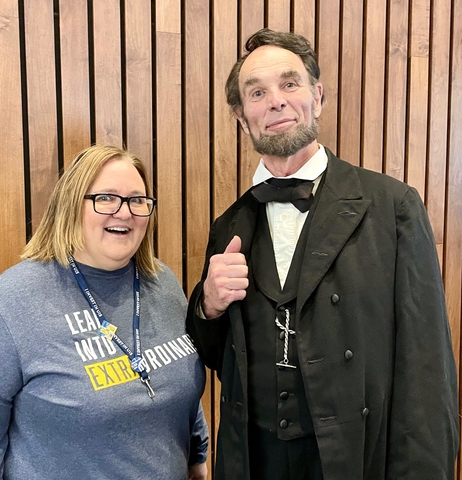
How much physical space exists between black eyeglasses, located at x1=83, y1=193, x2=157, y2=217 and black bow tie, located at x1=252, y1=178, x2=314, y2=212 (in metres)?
0.42

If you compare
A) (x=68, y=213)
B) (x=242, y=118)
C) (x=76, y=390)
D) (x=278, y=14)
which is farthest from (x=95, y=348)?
(x=278, y=14)

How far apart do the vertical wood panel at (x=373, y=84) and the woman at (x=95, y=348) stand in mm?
1441

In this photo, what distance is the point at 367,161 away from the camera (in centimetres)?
274

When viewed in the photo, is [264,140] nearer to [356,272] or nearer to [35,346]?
[356,272]

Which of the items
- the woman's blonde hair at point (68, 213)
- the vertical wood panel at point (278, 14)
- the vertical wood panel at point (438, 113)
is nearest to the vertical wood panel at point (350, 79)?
the vertical wood panel at point (278, 14)

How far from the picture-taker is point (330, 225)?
1551 mm

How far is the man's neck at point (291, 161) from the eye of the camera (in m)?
1.75

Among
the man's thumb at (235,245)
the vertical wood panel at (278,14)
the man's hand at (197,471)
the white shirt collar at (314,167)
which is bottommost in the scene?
the man's hand at (197,471)

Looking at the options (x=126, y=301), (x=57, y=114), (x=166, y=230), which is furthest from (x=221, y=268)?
(x=57, y=114)

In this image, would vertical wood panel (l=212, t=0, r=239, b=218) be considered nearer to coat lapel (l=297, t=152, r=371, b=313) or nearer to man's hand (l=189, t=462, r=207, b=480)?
coat lapel (l=297, t=152, r=371, b=313)

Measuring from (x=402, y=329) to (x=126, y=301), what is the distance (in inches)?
38.0

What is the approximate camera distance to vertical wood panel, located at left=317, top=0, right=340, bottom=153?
2582 millimetres

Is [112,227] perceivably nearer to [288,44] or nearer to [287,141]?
[287,141]

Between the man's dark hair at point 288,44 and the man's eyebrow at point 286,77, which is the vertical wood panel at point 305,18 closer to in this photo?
the man's dark hair at point 288,44
